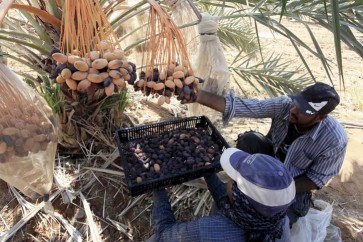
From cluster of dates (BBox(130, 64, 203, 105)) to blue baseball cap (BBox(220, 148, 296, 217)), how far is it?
0.40m

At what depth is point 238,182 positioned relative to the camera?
3.91 feet

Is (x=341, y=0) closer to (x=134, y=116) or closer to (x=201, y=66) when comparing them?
(x=201, y=66)

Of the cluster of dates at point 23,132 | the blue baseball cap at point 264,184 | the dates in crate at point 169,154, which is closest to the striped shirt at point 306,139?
the dates in crate at point 169,154

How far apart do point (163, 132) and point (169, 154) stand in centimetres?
26

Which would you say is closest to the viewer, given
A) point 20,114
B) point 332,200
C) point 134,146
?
point 20,114

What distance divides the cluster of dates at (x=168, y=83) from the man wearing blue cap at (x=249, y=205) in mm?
323

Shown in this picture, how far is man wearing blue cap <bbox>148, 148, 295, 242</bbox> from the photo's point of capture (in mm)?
1136

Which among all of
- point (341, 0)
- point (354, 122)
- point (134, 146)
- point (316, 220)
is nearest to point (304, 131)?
point (316, 220)

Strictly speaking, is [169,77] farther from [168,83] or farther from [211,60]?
[211,60]

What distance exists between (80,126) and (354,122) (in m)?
2.61

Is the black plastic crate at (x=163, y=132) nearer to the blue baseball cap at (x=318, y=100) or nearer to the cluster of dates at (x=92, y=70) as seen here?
the blue baseball cap at (x=318, y=100)

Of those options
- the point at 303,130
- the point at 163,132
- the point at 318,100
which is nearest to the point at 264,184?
the point at 318,100

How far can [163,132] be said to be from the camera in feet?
6.91

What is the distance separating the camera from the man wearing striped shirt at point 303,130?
64.2 inches
